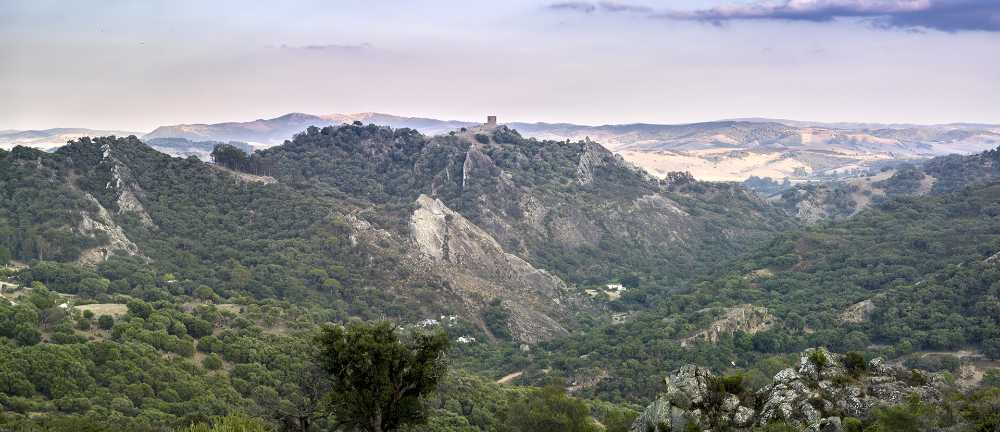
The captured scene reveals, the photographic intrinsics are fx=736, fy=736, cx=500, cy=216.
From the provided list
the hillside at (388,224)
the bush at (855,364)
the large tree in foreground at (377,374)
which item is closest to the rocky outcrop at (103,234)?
the hillside at (388,224)

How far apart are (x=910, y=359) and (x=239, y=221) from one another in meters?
87.6

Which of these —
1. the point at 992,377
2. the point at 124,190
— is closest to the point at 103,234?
the point at 124,190

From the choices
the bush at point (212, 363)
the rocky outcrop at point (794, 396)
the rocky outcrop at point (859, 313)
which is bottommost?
the rocky outcrop at point (859, 313)

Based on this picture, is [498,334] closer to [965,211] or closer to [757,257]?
[757,257]

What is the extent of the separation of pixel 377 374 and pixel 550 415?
39.3ft

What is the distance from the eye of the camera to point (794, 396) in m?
31.2

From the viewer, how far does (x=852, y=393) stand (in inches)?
1230

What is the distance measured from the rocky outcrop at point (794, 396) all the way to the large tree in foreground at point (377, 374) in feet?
33.6

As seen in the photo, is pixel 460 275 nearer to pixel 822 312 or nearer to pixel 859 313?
pixel 822 312

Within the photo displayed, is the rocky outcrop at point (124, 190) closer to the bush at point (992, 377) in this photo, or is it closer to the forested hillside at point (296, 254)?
the forested hillside at point (296, 254)

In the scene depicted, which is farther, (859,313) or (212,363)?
(859,313)

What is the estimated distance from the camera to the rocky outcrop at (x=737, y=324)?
79.6 meters

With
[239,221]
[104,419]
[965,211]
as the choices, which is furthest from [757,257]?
[104,419]

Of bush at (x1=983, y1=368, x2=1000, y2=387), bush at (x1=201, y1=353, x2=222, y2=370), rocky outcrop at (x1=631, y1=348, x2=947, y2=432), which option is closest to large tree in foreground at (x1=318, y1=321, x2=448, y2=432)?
rocky outcrop at (x1=631, y1=348, x2=947, y2=432)
